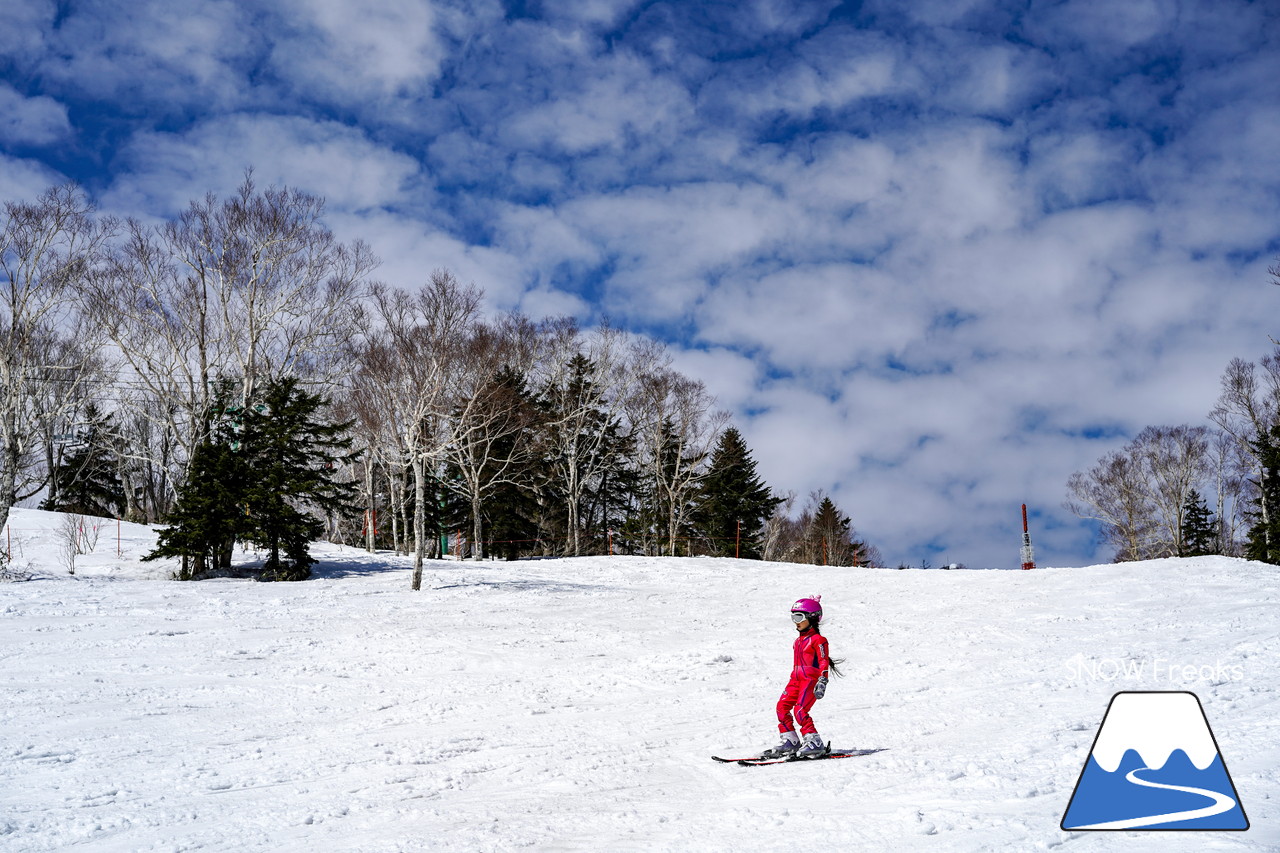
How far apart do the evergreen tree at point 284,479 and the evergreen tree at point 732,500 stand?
978 inches

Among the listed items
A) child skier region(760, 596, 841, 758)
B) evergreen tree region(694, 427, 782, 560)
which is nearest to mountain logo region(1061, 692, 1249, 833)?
child skier region(760, 596, 841, 758)

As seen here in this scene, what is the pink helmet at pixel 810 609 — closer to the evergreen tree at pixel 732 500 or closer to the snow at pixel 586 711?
the snow at pixel 586 711

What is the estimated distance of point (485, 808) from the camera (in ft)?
19.1

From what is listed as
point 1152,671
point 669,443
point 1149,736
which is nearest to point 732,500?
point 669,443

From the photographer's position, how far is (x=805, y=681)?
733 cm

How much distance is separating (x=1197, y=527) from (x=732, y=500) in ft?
82.4

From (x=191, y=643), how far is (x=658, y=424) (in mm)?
31049

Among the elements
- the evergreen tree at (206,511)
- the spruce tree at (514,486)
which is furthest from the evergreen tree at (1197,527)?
the evergreen tree at (206,511)

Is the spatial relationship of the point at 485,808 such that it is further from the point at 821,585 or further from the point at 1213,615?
the point at 821,585

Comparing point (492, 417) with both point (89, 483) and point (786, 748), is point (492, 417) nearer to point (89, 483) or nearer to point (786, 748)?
point (786, 748)

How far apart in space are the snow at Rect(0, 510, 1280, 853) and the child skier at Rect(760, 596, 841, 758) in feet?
0.97

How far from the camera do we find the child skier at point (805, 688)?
716 cm

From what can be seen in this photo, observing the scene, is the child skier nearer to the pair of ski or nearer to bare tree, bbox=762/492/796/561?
the pair of ski

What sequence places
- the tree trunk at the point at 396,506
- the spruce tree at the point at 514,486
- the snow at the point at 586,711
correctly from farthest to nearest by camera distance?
the spruce tree at the point at 514,486 → the tree trunk at the point at 396,506 → the snow at the point at 586,711
